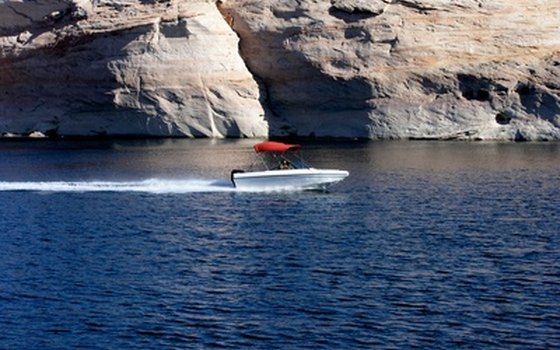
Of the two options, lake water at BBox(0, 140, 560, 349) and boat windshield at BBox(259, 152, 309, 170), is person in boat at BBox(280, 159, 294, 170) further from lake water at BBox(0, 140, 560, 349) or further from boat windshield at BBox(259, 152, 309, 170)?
lake water at BBox(0, 140, 560, 349)

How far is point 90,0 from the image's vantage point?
7288 centimetres

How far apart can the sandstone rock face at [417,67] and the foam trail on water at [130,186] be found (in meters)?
23.2

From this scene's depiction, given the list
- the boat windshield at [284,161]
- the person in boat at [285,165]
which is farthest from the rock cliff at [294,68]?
the person in boat at [285,165]

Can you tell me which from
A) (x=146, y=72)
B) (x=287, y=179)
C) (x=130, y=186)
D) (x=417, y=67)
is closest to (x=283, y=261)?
(x=287, y=179)

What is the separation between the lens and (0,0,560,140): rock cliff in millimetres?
65500

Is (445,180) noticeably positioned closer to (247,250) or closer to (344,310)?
(247,250)

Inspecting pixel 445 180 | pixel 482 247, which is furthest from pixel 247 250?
pixel 445 180

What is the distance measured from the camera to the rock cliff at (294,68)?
65.5 m

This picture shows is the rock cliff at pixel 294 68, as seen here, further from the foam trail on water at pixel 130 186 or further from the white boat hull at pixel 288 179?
the white boat hull at pixel 288 179

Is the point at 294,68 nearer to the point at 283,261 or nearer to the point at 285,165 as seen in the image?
the point at 285,165

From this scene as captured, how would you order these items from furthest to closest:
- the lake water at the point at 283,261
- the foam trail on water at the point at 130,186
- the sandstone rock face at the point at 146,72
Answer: the sandstone rock face at the point at 146,72 → the foam trail on water at the point at 130,186 → the lake water at the point at 283,261

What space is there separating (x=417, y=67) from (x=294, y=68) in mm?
8147

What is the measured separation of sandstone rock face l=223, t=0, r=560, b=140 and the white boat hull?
23665 millimetres

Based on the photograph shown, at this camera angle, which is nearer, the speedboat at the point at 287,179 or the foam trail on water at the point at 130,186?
the speedboat at the point at 287,179
